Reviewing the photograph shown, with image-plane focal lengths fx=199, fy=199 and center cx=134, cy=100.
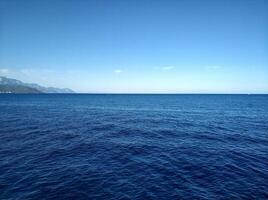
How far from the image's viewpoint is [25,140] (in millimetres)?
28734

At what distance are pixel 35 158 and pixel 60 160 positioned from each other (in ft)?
9.46

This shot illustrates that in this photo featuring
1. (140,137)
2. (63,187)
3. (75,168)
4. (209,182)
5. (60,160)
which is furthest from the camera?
(140,137)

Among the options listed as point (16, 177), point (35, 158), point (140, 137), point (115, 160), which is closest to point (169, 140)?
point (140, 137)

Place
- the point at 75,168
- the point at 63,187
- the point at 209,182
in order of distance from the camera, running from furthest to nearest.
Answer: the point at 75,168 < the point at 209,182 < the point at 63,187

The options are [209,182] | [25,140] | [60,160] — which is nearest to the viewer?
[209,182]

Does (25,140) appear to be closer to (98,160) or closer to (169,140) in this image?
(98,160)

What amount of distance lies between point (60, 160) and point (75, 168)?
116 inches

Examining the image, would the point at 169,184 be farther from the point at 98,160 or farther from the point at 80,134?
the point at 80,134

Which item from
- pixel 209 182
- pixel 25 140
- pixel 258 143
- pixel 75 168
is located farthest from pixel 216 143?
pixel 25 140

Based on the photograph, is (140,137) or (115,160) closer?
(115,160)

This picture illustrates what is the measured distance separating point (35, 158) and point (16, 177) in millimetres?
4618

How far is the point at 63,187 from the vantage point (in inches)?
591

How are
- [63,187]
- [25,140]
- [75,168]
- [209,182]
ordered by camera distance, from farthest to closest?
[25,140] < [75,168] < [209,182] < [63,187]

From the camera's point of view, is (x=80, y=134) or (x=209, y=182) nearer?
(x=209, y=182)
